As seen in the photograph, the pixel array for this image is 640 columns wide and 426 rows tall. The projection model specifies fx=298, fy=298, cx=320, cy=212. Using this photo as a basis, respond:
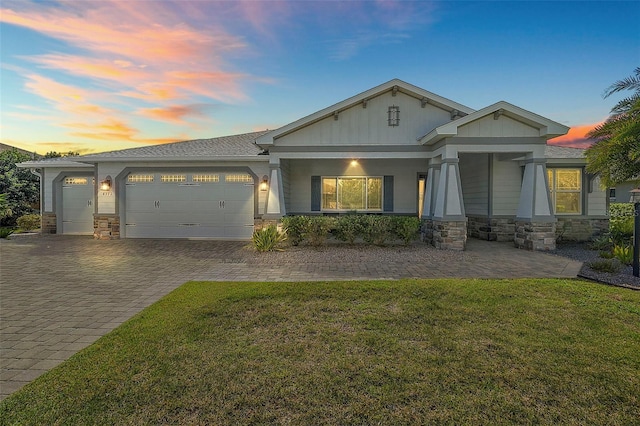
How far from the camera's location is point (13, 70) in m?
10.1

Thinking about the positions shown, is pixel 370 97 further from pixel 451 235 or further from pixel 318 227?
pixel 451 235

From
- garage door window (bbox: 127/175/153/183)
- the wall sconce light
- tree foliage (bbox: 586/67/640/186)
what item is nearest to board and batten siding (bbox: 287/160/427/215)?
garage door window (bbox: 127/175/153/183)

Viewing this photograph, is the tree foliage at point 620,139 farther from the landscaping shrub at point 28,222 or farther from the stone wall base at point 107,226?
the landscaping shrub at point 28,222

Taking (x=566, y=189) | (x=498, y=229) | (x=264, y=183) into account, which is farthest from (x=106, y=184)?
(x=566, y=189)

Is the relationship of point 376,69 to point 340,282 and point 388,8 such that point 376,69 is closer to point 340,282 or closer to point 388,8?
point 388,8

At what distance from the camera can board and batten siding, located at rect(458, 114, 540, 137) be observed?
9445 millimetres

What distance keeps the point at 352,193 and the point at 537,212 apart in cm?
652

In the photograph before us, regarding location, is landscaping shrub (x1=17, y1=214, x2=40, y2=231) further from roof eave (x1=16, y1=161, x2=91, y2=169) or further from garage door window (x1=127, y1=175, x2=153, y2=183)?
garage door window (x1=127, y1=175, x2=153, y2=183)

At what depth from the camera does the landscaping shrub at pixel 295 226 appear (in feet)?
31.7

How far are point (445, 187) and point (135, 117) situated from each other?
48.3ft

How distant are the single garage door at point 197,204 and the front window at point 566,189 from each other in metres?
11.6

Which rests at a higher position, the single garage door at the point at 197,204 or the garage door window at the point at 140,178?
the garage door window at the point at 140,178

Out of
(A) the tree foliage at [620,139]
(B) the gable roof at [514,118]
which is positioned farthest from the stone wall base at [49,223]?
(A) the tree foliage at [620,139]

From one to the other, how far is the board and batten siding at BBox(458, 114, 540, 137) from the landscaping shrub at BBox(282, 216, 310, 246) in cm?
572
